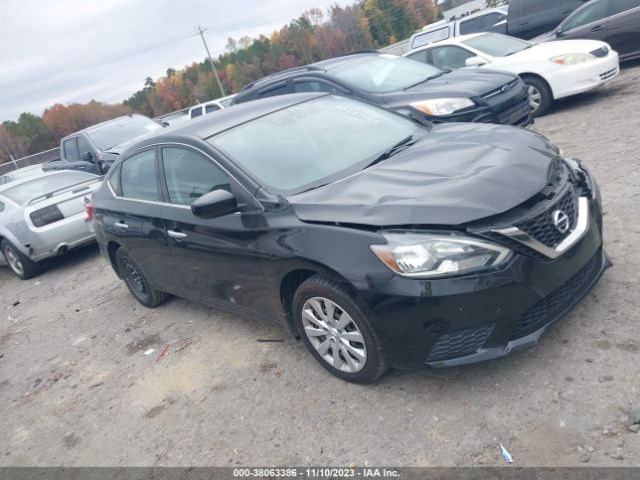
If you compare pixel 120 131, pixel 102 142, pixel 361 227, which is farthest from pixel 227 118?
pixel 120 131

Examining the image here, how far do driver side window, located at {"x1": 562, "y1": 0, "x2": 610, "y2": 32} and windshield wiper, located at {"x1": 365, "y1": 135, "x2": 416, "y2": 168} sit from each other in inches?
341

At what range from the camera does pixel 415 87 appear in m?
7.82

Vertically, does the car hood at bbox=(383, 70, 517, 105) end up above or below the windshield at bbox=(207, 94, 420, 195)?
below

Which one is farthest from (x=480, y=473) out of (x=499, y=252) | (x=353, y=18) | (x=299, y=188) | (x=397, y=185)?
(x=353, y=18)

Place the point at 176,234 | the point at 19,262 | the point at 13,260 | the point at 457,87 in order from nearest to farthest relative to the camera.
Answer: the point at 176,234
the point at 457,87
the point at 19,262
the point at 13,260

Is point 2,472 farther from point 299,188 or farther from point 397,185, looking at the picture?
point 397,185

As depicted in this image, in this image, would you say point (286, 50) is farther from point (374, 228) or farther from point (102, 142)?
point (374, 228)

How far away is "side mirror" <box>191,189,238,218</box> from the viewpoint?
3.57m

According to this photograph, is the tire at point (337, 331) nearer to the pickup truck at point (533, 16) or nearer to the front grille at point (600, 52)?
the front grille at point (600, 52)

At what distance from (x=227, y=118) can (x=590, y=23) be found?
9172mm

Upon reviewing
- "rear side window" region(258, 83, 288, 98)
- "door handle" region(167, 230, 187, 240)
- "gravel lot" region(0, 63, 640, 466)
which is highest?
"rear side window" region(258, 83, 288, 98)

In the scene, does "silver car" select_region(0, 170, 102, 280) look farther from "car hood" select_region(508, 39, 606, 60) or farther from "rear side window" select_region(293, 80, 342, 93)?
"car hood" select_region(508, 39, 606, 60)

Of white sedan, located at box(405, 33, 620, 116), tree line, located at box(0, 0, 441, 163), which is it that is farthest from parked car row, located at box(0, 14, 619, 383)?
tree line, located at box(0, 0, 441, 163)

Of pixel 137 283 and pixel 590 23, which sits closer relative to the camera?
pixel 137 283
